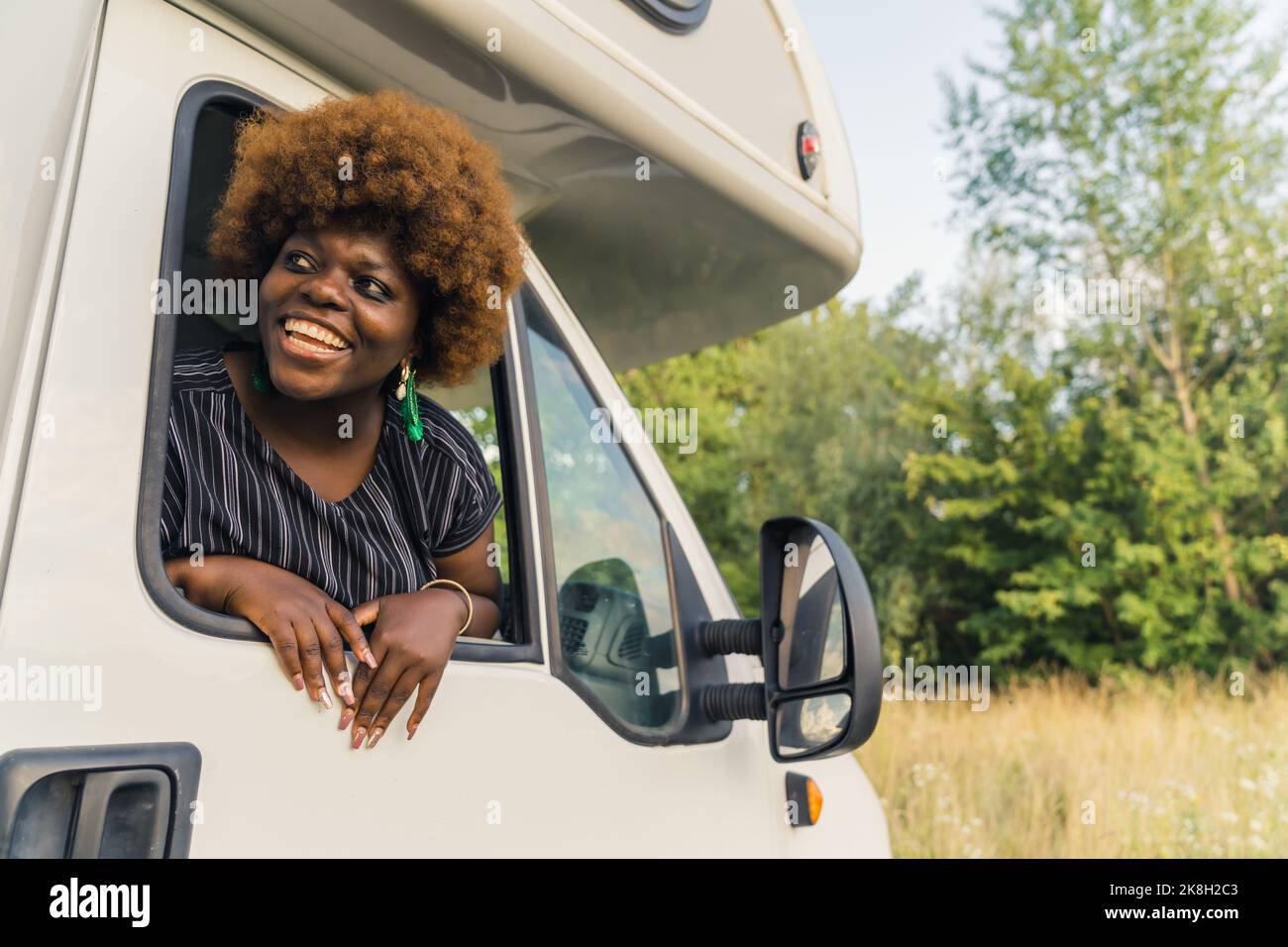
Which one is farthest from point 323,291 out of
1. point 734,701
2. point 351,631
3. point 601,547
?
point 734,701

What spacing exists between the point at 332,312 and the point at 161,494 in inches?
15.1

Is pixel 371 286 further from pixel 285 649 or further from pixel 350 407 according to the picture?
pixel 285 649

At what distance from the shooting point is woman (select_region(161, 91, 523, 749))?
1380 millimetres

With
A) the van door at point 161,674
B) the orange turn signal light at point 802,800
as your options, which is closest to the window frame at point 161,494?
the van door at point 161,674

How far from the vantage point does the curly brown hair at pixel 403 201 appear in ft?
5.26

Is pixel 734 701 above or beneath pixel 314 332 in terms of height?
beneath

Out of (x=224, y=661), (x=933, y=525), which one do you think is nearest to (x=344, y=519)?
(x=224, y=661)

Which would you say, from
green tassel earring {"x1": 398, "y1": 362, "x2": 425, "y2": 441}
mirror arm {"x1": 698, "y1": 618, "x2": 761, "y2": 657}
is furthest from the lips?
mirror arm {"x1": 698, "y1": 618, "x2": 761, "y2": 657}

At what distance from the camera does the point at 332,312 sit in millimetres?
1519

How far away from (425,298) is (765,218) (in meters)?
0.88

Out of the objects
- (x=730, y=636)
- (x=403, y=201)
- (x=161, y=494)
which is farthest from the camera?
(x=730, y=636)

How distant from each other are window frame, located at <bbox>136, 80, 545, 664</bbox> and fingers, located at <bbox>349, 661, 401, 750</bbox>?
0.52 ft

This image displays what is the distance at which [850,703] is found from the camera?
1.69m

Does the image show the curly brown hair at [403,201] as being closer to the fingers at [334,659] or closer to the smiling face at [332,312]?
the smiling face at [332,312]
